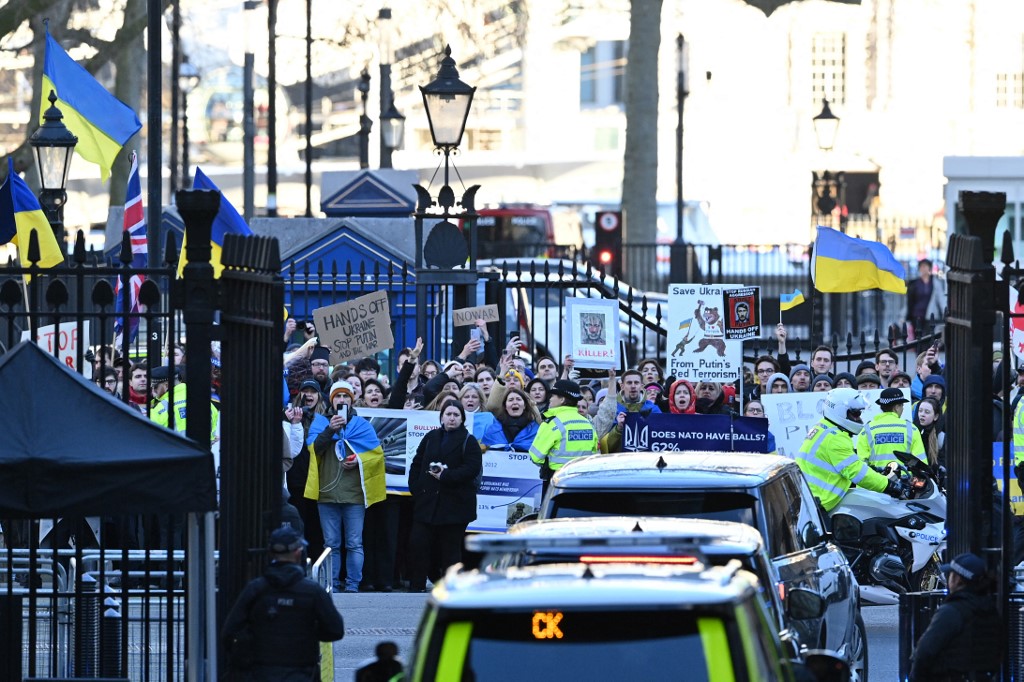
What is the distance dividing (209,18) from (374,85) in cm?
678

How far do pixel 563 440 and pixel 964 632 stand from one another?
6.14 m

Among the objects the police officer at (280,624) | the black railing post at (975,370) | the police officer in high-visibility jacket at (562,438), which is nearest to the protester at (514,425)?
the police officer in high-visibility jacket at (562,438)

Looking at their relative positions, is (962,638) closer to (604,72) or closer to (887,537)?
(887,537)

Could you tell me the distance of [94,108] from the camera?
17609 millimetres

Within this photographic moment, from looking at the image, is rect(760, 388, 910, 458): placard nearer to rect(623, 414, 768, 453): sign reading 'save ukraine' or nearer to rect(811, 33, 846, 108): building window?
rect(623, 414, 768, 453): sign reading 'save ukraine'

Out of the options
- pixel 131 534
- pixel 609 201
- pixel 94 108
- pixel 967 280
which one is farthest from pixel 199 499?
pixel 609 201

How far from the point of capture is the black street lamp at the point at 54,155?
1827 cm

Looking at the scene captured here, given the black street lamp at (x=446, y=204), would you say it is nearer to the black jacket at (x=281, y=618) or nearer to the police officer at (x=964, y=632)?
the black jacket at (x=281, y=618)

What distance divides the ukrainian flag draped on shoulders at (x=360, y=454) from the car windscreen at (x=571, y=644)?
8.56m

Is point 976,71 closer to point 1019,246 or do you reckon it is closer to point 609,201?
point 609,201

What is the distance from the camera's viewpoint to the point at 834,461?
13.4m

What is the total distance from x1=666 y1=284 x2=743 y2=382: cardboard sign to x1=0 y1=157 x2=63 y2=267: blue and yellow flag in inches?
200

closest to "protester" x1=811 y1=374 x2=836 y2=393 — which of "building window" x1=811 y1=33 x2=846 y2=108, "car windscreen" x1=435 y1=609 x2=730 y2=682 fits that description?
"car windscreen" x1=435 y1=609 x2=730 y2=682

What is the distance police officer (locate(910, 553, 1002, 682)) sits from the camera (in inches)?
331
